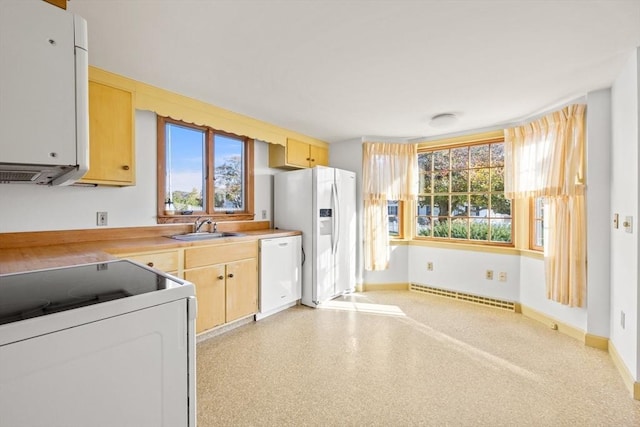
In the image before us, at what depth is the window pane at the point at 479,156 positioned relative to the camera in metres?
3.62

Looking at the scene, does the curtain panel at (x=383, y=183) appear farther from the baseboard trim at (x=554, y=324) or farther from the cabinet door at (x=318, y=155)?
the baseboard trim at (x=554, y=324)

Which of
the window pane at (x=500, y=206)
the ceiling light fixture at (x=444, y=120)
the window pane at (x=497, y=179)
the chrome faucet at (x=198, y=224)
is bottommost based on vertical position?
the chrome faucet at (x=198, y=224)

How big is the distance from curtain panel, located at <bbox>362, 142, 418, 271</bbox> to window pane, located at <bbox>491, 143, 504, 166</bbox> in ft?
3.01

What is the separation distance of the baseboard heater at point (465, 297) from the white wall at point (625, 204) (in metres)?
1.07

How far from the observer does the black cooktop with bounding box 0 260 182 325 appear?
0.77m

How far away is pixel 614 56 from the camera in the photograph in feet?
6.38

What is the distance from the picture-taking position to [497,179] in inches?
138

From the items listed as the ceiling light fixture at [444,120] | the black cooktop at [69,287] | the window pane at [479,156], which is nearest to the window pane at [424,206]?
the window pane at [479,156]

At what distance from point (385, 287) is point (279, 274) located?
5.62ft

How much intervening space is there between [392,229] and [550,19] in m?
3.01

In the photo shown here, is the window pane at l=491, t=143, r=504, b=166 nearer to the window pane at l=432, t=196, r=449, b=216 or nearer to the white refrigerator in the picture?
the window pane at l=432, t=196, r=449, b=216

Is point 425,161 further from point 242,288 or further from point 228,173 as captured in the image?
point 242,288

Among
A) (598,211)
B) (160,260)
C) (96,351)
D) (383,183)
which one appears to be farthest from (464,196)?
(96,351)

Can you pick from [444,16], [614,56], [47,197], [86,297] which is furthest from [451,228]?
[47,197]
